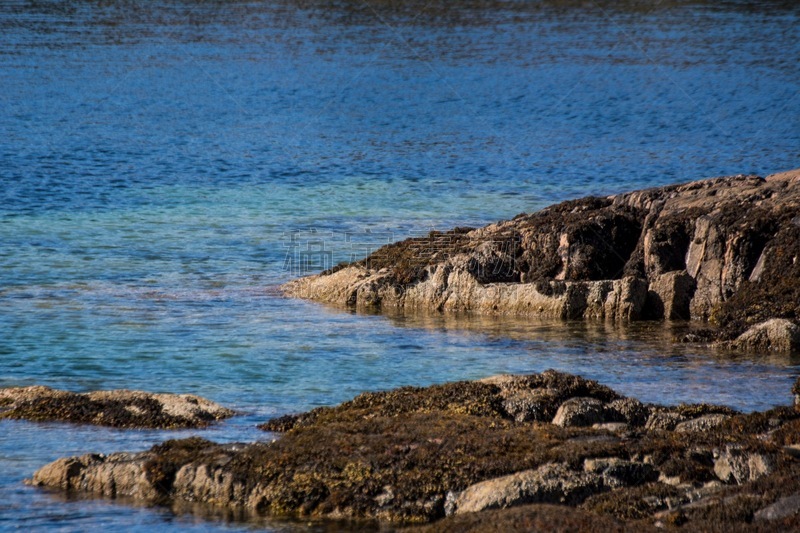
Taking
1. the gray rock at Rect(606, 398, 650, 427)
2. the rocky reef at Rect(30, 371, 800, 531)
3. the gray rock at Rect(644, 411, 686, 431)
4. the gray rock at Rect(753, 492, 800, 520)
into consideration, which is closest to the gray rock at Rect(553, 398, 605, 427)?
the rocky reef at Rect(30, 371, 800, 531)

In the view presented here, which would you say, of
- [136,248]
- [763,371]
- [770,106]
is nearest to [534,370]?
[763,371]

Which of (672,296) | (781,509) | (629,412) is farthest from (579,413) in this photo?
(672,296)

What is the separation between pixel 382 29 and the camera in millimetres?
64375

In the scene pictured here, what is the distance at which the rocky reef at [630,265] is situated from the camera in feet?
56.5

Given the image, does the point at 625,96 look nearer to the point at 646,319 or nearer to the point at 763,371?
the point at 646,319

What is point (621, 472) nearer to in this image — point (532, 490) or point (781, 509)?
point (532, 490)

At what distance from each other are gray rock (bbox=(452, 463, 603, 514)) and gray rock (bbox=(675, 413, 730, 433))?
75.8 inches

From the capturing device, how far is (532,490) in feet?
30.1

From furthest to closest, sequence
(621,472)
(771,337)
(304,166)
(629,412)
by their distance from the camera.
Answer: (304,166)
(771,337)
(629,412)
(621,472)

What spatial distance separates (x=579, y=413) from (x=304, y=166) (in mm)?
25719

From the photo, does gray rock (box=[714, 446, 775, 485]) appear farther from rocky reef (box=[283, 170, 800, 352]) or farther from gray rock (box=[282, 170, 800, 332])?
gray rock (box=[282, 170, 800, 332])

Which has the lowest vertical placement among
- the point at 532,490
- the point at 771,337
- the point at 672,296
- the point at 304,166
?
the point at 532,490

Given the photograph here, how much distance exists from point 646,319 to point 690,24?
50.8 meters

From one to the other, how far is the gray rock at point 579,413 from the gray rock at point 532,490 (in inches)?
67.8
